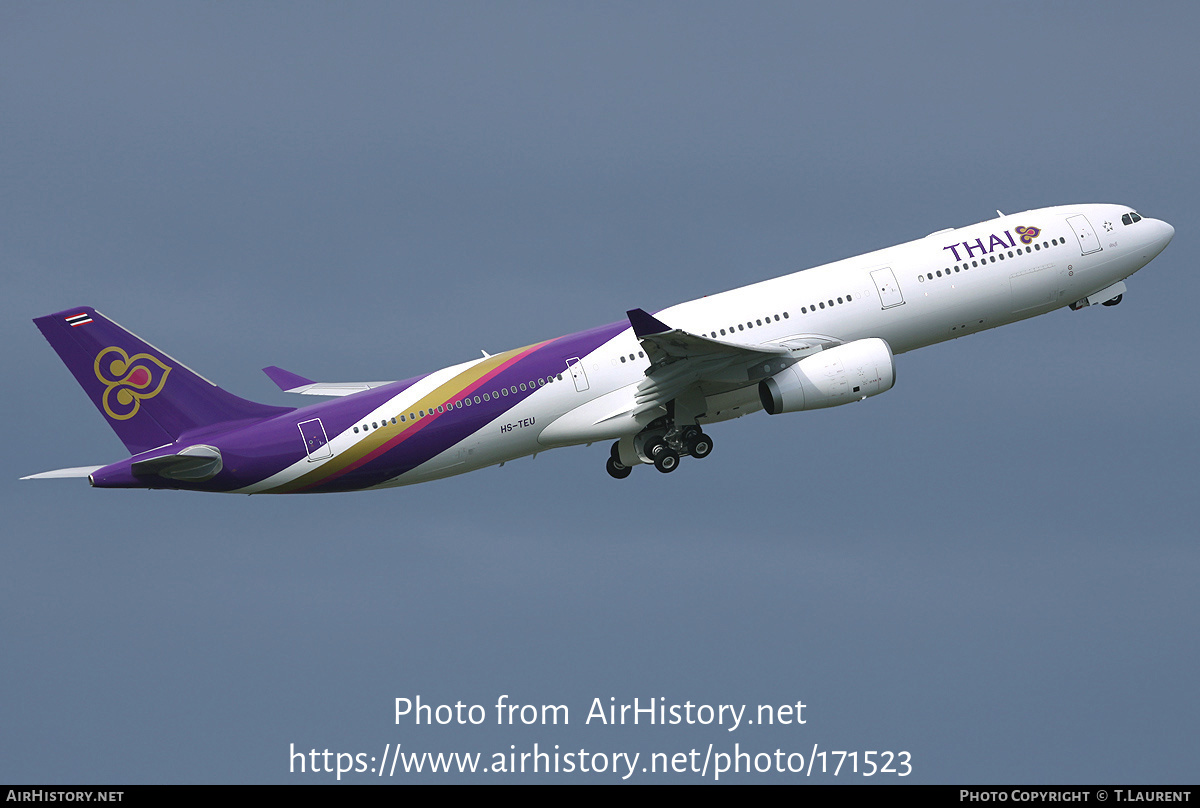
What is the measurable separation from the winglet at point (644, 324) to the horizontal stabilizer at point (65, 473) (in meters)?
16.3

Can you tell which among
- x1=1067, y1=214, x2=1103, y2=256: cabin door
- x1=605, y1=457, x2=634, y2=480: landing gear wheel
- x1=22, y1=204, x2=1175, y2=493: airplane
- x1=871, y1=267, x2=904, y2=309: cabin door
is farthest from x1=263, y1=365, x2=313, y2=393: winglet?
x1=1067, y1=214, x2=1103, y2=256: cabin door

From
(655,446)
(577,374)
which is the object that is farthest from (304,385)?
(655,446)

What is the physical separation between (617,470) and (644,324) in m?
9.03

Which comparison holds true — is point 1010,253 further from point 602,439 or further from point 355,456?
point 355,456

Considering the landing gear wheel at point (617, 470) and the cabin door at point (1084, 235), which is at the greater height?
the cabin door at point (1084, 235)

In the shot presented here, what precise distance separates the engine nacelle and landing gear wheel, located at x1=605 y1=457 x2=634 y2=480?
657 centimetres

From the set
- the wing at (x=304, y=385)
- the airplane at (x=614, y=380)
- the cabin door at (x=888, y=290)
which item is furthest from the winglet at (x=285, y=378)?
the cabin door at (x=888, y=290)

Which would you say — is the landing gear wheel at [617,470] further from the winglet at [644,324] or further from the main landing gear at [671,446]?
the winglet at [644,324]

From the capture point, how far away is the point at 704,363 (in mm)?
51000

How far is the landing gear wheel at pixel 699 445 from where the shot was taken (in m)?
53.2

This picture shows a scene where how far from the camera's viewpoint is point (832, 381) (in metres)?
50.8

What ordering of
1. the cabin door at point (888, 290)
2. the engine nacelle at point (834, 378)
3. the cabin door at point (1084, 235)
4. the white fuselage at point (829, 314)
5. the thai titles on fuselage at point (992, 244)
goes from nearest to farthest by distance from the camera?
the engine nacelle at point (834, 378) → the white fuselage at point (829, 314) → the cabin door at point (888, 290) → the thai titles on fuselage at point (992, 244) → the cabin door at point (1084, 235)

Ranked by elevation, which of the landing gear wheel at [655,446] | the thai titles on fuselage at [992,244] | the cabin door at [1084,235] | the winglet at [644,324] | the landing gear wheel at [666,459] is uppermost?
the cabin door at [1084,235]

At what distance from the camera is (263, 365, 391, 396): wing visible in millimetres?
Result: 57125
